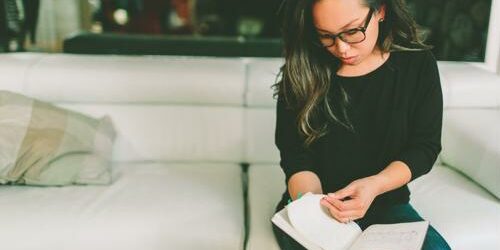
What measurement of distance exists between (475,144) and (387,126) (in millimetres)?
607

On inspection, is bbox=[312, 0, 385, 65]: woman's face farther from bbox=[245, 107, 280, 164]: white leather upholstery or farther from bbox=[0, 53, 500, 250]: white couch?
bbox=[245, 107, 280, 164]: white leather upholstery

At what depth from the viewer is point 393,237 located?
992 millimetres

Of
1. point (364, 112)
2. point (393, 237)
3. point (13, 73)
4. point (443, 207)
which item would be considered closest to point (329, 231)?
point (393, 237)

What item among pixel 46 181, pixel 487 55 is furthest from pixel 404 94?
pixel 487 55

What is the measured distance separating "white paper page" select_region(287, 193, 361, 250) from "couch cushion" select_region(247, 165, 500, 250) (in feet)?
0.87

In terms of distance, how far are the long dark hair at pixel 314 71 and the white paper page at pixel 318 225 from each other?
23 cm

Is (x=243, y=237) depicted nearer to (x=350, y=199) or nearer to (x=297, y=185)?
(x=297, y=185)

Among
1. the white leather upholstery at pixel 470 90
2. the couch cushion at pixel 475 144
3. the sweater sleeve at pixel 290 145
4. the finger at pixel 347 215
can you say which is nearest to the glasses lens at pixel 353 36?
the sweater sleeve at pixel 290 145

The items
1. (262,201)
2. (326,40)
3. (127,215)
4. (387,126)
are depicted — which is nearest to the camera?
(326,40)

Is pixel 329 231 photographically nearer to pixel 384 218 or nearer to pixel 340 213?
pixel 340 213

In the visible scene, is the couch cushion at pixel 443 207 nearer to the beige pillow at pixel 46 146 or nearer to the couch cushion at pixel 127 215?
the couch cushion at pixel 127 215

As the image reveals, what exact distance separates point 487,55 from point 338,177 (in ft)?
4.92

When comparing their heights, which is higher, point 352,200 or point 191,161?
point 352,200

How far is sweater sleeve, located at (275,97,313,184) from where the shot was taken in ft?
4.20
